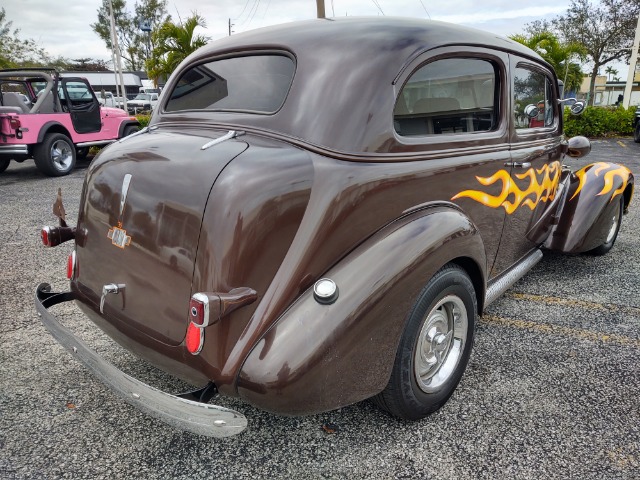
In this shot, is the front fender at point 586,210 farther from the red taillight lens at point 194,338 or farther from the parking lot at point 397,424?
the red taillight lens at point 194,338

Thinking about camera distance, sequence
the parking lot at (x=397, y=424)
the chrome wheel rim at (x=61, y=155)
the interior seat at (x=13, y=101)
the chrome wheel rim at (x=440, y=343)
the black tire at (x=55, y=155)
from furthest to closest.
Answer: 1. the chrome wheel rim at (x=61, y=155)
2. the interior seat at (x=13, y=101)
3. the black tire at (x=55, y=155)
4. the chrome wheel rim at (x=440, y=343)
5. the parking lot at (x=397, y=424)

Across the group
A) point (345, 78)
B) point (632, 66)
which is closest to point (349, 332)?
point (345, 78)

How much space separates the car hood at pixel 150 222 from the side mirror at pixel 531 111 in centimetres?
218

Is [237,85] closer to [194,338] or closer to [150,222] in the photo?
[150,222]

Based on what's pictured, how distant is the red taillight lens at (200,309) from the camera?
164 centimetres

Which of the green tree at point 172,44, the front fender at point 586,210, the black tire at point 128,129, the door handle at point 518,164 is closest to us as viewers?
the door handle at point 518,164

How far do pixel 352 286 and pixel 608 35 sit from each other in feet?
127

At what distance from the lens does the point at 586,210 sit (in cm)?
379

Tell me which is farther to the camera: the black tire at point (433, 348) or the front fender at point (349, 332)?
the black tire at point (433, 348)

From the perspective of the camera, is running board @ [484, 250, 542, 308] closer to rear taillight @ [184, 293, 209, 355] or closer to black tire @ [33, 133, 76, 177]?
rear taillight @ [184, 293, 209, 355]

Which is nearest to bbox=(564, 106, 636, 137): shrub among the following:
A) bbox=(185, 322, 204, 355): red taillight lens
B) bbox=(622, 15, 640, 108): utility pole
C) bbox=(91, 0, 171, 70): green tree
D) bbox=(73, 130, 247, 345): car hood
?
bbox=(622, 15, 640, 108): utility pole

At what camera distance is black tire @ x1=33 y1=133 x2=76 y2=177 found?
9391 millimetres

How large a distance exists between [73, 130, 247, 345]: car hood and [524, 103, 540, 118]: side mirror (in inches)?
85.9

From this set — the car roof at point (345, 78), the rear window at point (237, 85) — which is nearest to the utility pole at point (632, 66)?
the car roof at point (345, 78)
